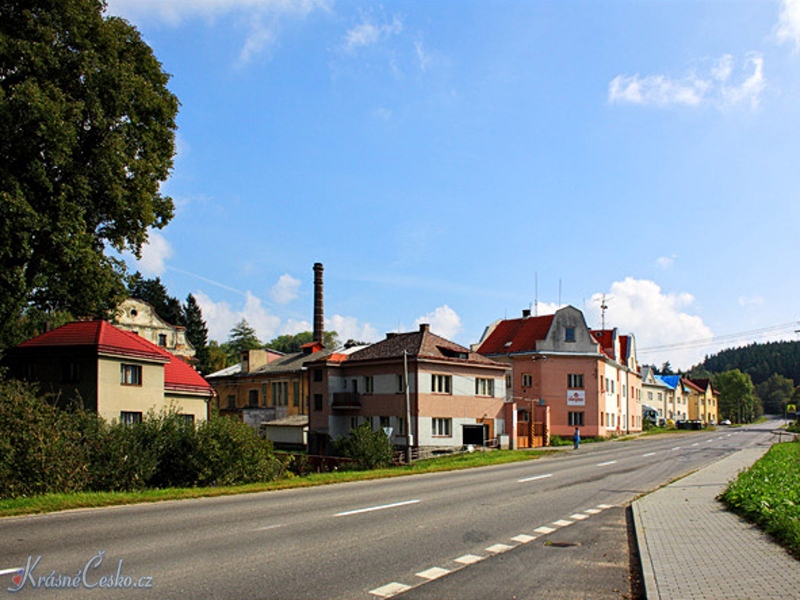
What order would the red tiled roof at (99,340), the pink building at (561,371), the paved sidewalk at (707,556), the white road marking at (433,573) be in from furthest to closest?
the pink building at (561,371), the red tiled roof at (99,340), the white road marking at (433,573), the paved sidewalk at (707,556)

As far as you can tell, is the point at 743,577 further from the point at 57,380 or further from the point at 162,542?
the point at 57,380

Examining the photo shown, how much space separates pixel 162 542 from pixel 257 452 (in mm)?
11958

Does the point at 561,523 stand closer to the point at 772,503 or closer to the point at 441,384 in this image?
the point at 772,503

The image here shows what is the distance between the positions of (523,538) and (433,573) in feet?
10.7

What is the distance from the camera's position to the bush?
110 ft

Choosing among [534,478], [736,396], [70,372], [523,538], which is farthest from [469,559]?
[736,396]

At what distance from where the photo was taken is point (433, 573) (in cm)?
882

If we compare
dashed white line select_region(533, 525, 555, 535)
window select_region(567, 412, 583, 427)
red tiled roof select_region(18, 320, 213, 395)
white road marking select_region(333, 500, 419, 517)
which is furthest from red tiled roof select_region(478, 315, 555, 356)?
dashed white line select_region(533, 525, 555, 535)

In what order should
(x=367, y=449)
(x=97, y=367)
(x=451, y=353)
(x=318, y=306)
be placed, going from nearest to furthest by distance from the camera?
(x=97, y=367) < (x=367, y=449) < (x=451, y=353) < (x=318, y=306)

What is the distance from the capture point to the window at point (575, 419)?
186ft

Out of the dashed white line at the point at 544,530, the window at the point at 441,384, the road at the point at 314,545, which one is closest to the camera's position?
the road at the point at 314,545

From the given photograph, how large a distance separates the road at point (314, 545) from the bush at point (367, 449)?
15763mm

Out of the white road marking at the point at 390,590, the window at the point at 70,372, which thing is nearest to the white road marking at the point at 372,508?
the white road marking at the point at 390,590

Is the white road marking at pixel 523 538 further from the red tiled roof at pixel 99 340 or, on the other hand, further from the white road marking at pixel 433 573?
the red tiled roof at pixel 99 340
